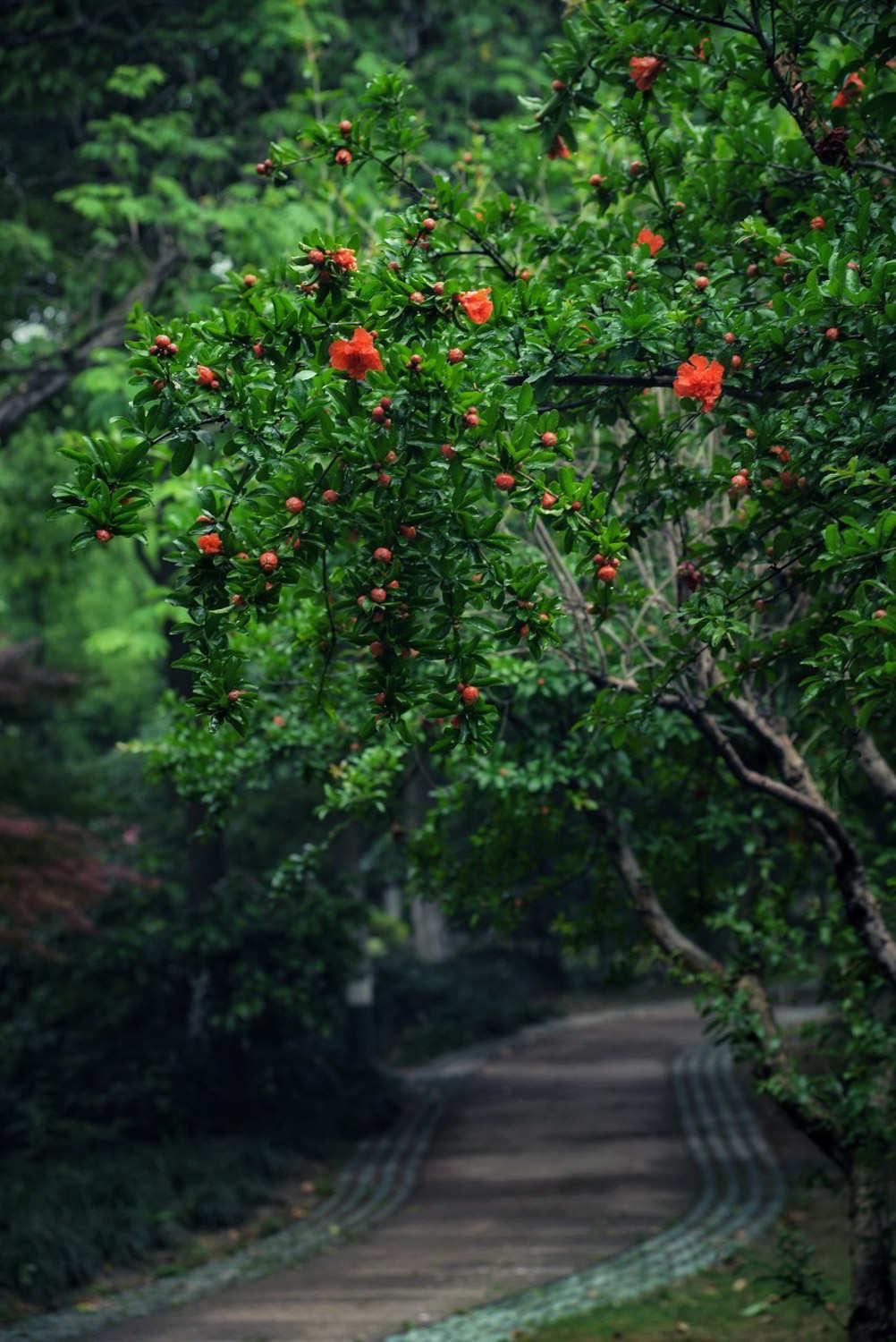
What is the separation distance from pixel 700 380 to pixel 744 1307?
24.6 feet

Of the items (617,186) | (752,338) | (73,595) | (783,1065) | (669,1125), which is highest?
(73,595)

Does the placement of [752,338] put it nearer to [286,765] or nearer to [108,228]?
[286,765]

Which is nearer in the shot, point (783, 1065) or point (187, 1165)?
point (783, 1065)

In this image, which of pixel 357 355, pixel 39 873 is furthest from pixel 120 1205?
pixel 357 355

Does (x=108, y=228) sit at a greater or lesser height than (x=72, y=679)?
greater

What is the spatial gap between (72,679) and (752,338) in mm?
9592

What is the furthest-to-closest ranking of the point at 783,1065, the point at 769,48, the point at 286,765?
1. the point at 286,765
2. the point at 783,1065
3. the point at 769,48

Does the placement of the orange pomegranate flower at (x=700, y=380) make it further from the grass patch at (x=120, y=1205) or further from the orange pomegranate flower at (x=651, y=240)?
the grass patch at (x=120, y=1205)

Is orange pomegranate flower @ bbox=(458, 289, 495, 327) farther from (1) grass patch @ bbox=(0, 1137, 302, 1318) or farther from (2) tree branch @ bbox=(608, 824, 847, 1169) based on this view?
(1) grass patch @ bbox=(0, 1137, 302, 1318)

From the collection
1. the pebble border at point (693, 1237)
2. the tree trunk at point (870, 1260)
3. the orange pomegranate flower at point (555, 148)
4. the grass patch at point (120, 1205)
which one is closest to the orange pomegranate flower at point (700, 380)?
the orange pomegranate flower at point (555, 148)

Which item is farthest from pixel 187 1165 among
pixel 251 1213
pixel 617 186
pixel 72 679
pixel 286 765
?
pixel 617 186

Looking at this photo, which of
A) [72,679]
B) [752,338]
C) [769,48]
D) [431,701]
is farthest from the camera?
[72,679]

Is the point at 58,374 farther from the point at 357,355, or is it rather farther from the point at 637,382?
the point at 357,355

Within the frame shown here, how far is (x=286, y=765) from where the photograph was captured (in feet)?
30.6
